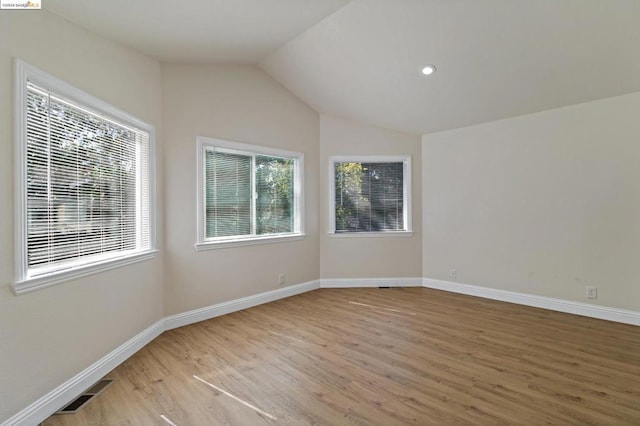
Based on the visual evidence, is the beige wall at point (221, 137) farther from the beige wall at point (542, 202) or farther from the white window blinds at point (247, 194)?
the beige wall at point (542, 202)

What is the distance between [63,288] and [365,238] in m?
3.90

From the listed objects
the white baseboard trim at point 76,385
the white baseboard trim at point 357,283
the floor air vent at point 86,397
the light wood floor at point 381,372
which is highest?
the white baseboard trim at point 357,283

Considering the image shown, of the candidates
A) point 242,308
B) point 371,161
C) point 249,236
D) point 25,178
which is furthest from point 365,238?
point 25,178

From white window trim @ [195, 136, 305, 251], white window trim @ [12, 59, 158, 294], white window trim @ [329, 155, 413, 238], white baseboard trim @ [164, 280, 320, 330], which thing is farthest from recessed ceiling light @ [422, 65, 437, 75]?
white baseboard trim @ [164, 280, 320, 330]

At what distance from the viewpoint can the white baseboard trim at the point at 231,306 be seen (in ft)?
11.6

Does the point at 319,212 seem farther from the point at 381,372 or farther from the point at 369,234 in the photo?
the point at 381,372

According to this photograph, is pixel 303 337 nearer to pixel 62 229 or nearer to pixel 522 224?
pixel 62 229

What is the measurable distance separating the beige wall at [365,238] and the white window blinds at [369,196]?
180 millimetres

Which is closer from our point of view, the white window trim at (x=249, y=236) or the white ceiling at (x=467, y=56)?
the white ceiling at (x=467, y=56)

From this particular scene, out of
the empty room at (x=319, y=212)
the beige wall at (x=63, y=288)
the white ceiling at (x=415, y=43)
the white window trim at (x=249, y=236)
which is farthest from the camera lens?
the white window trim at (x=249, y=236)

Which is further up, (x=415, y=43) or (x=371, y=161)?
(x=415, y=43)

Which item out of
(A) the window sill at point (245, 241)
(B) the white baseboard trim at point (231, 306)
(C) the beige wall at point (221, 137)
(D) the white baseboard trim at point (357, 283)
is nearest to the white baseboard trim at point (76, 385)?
(B) the white baseboard trim at point (231, 306)

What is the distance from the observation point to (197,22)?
2.80 m

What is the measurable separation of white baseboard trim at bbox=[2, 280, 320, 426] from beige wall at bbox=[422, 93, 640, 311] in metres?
2.70
